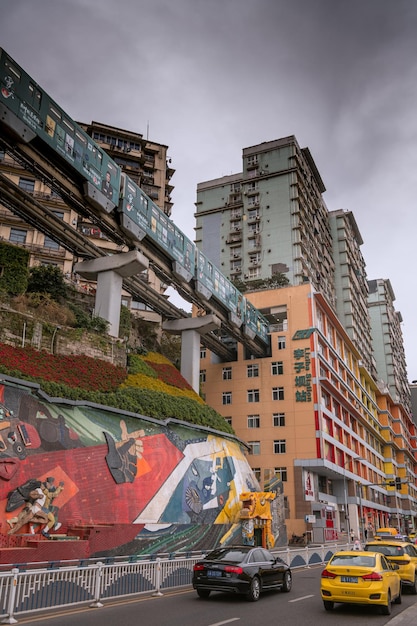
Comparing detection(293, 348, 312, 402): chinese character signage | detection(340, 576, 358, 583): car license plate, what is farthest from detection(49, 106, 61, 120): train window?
detection(293, 348, 312, 402): chinese character signage

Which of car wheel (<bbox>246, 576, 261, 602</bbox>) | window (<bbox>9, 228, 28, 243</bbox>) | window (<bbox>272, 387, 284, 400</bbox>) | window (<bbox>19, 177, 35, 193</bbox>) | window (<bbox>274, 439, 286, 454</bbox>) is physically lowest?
car wheel (<bbox>246, 576, 261, 602</bbox>)

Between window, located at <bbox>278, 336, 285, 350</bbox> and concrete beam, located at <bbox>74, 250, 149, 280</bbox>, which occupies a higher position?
window, located at <bbox>278, 336, 285, 350</bbox>

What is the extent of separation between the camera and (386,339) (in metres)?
114

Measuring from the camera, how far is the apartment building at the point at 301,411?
48.9 metres

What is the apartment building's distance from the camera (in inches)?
1925

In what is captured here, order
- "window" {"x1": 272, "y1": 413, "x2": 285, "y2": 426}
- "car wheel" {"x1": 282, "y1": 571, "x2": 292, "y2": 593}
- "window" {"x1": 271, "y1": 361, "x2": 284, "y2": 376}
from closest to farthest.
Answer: "car wheel" {"x1": 282, "y1": 571, "x2": 292, "y2": 593}, "window" {"x1": 272, "y1": 413, "x2": 285, "y2": 426}, "window" {"x1": 271, "y1": 361, "x2": 284, "y2": 376}

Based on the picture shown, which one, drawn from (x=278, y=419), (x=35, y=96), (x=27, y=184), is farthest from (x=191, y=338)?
(x=27, y=184)

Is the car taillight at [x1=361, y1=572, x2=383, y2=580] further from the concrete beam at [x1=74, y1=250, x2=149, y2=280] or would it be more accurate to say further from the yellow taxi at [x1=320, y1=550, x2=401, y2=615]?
the concrete beam at [x1=74, y1=250, x2=149, y2=280]

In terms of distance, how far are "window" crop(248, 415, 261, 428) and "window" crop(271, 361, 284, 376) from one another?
4834 mm

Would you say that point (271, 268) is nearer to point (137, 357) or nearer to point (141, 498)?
point (137, 357)

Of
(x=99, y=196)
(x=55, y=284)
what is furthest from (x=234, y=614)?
(x=55, y=284)

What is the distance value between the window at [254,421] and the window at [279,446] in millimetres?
2822

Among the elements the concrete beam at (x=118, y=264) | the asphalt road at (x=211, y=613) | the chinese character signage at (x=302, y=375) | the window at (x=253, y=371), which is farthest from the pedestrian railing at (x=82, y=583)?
the window at (x=253, y=371)

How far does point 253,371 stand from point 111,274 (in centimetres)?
2627
